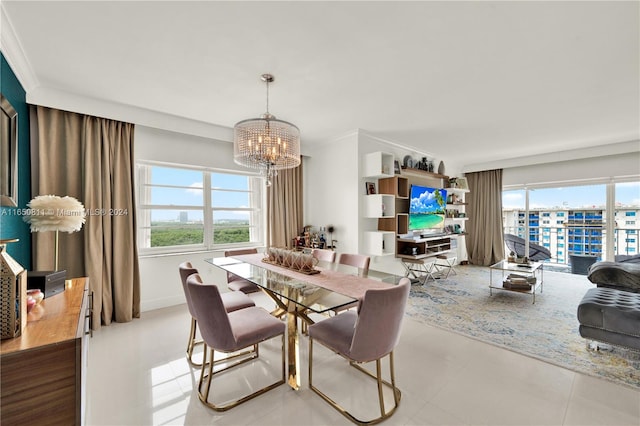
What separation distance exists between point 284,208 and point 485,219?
508 cm

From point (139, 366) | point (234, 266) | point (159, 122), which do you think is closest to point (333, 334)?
point (234, 266)

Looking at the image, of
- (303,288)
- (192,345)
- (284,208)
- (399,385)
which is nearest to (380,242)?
(284,208)

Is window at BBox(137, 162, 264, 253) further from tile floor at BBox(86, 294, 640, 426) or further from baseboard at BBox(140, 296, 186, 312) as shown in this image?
tile floor at BBox(86, 294, 640, 426)

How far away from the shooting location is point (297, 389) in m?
1.91

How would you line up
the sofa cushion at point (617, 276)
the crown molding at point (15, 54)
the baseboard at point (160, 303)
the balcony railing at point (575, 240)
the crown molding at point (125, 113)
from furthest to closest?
the balcony railing at point (575, 240), the baseboard at point (160, 303), the sofa cushion at point (617, 276), the crown molding at point (125, 113), the crown molding at point (15, 54)

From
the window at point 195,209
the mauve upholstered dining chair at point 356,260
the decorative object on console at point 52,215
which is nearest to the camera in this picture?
the decorative object on console at point 52,215

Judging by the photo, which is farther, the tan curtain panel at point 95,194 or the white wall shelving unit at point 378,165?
the white wall shelving unit at point 378,165

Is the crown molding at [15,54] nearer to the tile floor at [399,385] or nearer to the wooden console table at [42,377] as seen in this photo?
the wooden console table at [42,377]

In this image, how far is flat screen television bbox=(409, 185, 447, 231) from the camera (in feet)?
16.1

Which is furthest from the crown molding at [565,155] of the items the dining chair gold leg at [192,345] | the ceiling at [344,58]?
the dining chair gold leg at [192,345]

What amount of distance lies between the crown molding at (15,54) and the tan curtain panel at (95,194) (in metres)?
0.38

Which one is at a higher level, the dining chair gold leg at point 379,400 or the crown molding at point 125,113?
the crown molding at point 125,113

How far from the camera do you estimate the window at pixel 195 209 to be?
11.8 feet

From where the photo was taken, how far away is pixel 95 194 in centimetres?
297
